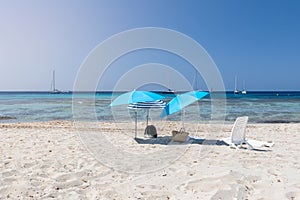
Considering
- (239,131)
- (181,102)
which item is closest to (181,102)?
(181,102)

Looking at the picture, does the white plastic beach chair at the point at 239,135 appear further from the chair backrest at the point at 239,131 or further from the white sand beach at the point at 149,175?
the white sand beach at the point at 149,175

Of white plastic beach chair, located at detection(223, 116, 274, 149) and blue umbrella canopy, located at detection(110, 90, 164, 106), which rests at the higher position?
blue umbrella canopy, located at detection(110, 90, 164, 106)

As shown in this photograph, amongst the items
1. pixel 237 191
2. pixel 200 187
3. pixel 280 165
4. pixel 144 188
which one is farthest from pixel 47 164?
pixel 280 165

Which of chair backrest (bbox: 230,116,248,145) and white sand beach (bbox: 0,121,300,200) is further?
chair backrest (bbox: 230,116,248,145)

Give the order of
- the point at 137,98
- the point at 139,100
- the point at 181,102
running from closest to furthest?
the point at 181,102, the point at 139,100, the point at 137,98

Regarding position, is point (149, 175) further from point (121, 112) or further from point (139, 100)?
point (121, 112)

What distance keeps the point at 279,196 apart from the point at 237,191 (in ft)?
1.76

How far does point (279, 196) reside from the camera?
3504mm

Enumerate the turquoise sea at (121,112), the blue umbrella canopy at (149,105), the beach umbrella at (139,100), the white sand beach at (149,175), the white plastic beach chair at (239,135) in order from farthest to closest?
1. the turquoise sea at (121,112)
2. the blue umbrella canopy at (149,105)
3. the beach umbrella at (139,100)
4. the white plastic beach chair at (239,135)
5. the white sand beach at (149,175)

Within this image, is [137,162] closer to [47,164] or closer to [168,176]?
[168,176]

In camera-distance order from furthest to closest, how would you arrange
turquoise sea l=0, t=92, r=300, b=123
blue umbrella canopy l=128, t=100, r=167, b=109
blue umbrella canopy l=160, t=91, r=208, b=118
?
turquoise sea l=0, t=92, r=300, b=123 < blue umbrella canopy l=128, t=100, r=167, b=109 < blue umbrella canopy l=160, t=91, r=208, b=118

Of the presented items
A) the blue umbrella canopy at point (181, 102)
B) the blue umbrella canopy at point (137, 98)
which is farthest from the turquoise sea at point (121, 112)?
the blue umbrella canopy at point (181, 102)

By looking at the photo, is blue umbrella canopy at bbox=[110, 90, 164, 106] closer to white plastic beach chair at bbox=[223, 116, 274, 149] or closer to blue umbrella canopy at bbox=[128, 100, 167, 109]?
blue umbrella canopy at bbox=[128, 100, 167, 109]

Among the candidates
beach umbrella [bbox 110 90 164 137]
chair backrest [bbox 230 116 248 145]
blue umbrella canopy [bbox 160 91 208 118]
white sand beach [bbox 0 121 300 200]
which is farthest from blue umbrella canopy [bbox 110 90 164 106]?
chair backrest [bbox 230 116 248 145]
